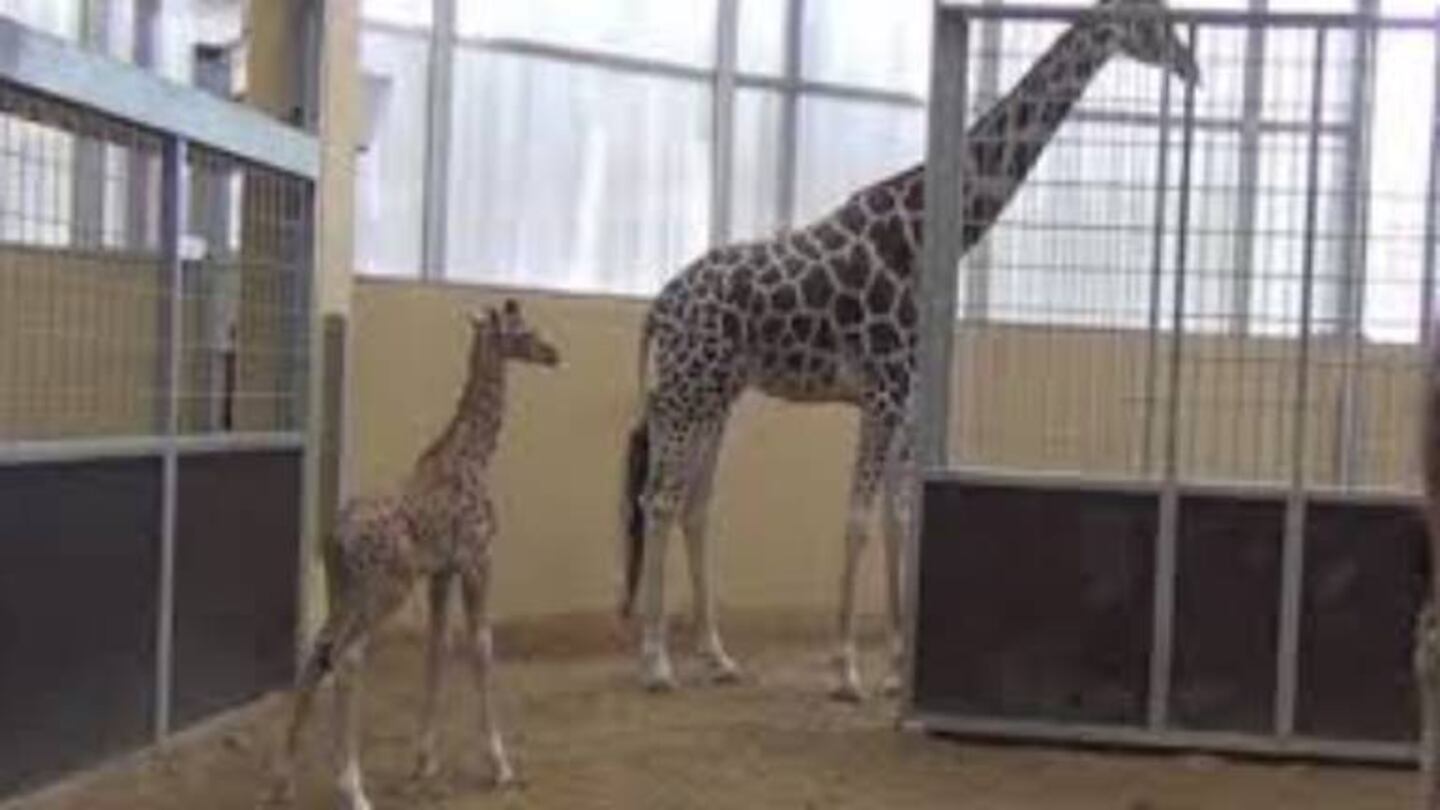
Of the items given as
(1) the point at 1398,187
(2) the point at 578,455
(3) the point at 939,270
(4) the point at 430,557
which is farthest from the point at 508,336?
(2) the point at 578,455

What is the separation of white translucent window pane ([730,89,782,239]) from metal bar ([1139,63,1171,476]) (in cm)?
585

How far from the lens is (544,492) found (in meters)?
11.7

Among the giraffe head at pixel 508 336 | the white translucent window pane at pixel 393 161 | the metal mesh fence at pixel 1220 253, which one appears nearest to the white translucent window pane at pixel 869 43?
the white translucent window pane at pixel 393 161

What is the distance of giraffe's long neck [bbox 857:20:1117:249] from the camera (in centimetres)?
895

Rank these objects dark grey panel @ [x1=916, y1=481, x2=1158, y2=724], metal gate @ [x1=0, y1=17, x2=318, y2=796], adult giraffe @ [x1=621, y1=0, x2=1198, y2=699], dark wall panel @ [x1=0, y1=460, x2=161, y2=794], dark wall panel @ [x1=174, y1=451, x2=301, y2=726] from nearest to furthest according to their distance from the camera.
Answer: dark wall panel @ [x1=0, y1=460, x2=161, y2=794], metal gate @ [x1=0, y1=17, x2=318, y2=796], dark wall panel @ [x1=174, y1=451, x2=301, y2=726], dark grey panel @ [x1=916, y1=481, x2=1158, y2=724], adult giraffe @ [x1=621, y1=0, x2=1198, y2=699]

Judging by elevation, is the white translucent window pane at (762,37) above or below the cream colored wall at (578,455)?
above

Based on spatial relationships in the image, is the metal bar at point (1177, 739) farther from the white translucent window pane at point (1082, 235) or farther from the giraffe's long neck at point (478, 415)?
the giraffe's long neck at point (478, 415)

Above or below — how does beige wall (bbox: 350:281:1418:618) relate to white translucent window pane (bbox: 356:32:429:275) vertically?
below

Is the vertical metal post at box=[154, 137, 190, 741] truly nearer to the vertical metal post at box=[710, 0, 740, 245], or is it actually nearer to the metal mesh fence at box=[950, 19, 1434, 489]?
the metal mesh fence at box=[950, 19, 1434, 489]

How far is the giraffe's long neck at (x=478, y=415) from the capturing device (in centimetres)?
740

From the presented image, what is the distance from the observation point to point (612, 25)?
1410 centimetres

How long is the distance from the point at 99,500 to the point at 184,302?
3.97 feet

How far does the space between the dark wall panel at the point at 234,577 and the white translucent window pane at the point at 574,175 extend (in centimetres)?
472

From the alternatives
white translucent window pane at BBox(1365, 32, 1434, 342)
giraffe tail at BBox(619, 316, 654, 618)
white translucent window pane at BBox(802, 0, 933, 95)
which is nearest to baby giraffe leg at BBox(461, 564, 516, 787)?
giraffe tail at BBox(619, 316, 654, 618)
